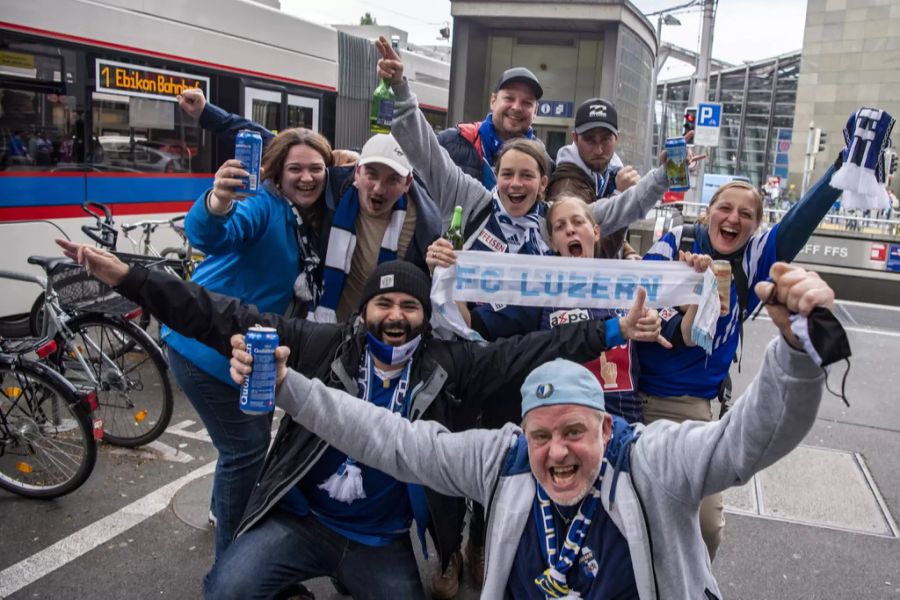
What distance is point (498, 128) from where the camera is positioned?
4395mm

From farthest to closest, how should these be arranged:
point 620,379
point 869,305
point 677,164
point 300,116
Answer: point 869,305 → point 300,116 → point 677,164 → point 620,379

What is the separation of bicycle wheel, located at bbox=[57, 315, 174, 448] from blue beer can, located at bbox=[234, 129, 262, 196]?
8.11ft

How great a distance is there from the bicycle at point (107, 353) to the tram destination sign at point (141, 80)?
3.60m

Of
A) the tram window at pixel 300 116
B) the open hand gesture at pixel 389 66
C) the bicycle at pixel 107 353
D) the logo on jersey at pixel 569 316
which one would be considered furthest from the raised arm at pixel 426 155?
the tram window at pixel 300 116

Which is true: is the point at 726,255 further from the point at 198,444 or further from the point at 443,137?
the point at 198,444

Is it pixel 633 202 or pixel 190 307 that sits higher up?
pixel 633 202

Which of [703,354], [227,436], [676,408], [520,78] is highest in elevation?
[520,78]

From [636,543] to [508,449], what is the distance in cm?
47

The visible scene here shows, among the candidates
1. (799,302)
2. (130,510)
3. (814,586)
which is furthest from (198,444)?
Result: (799,302)

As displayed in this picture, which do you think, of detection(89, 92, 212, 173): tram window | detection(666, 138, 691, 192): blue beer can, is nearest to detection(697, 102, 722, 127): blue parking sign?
detection(89, 92, 212, 173): tram window

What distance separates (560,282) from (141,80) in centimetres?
670

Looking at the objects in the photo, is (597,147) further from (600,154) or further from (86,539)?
(86,539)

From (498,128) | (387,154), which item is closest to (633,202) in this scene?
(498,128)

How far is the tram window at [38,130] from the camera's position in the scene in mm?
7227
